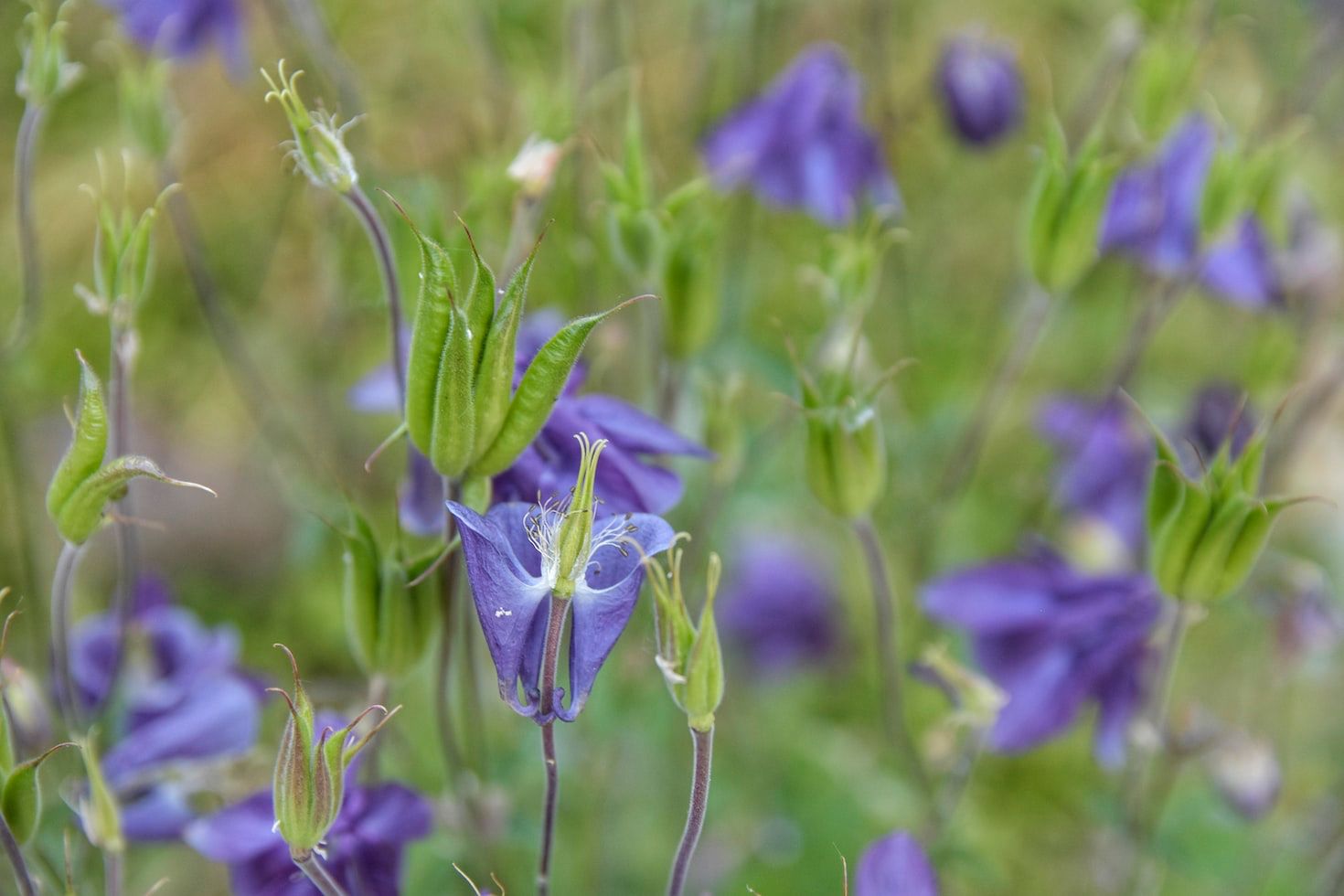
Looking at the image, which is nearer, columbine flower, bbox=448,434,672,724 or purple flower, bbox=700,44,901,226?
columbine flower, bbox=448,434,672,724

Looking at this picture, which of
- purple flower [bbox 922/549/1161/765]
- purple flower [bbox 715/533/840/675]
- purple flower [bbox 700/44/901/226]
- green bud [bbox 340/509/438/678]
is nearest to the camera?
green bud [bbox 340/509/438/678]

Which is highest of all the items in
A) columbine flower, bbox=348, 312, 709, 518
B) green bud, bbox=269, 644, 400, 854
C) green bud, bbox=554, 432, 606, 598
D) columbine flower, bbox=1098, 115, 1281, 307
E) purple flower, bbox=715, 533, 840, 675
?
green bud, bbox=554, 432, 606, 598

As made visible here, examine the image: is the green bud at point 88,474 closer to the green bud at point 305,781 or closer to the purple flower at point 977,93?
the green bud at point 305,781

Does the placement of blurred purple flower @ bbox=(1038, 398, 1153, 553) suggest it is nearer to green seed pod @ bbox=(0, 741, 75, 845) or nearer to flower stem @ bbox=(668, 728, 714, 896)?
flower stem @ bbox=(668, 728, 714, 896)

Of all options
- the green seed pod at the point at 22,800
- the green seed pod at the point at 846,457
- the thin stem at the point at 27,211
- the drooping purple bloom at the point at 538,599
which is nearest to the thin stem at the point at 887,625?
the green seed pod at the point at 846,457

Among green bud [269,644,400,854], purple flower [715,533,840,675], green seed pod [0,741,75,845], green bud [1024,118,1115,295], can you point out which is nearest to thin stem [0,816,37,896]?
green seed pod [0,741,75,845]

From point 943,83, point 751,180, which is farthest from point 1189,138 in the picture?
point 751,180

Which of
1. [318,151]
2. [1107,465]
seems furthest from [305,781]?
[1107,465]
